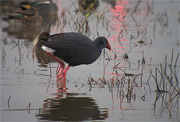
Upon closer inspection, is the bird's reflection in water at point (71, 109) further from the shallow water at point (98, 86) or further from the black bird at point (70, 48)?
Answer: the black bird at point (70, 48)

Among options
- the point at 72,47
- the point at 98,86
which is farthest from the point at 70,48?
the point at 98,86

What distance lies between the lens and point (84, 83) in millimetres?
7145

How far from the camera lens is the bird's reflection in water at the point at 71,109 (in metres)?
5.25

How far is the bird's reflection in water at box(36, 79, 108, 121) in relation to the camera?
17.2 feet

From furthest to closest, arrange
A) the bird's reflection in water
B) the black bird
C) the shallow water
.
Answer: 1. the black bird
2. the shallow water
3. the bird's reflection in water

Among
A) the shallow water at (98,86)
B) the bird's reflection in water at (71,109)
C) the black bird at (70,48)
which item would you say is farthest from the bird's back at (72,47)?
the bird's reflection in water at (71,109)

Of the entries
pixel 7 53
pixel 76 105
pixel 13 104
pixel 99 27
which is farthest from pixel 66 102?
pixel 99 27

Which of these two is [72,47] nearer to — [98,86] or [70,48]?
[70,48]

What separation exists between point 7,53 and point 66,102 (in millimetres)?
3930

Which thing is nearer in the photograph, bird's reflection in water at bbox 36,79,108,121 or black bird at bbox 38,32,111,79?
bird's reflection in water at bbox 36,79,108,121

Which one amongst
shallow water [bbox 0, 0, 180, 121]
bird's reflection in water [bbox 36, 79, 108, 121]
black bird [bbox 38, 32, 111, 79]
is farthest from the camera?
black bird [bbox 38, 32, 111, 79]

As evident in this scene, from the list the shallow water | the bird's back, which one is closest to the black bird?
the bird's back

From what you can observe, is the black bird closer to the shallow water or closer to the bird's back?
the bird's back

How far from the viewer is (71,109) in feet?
18.4
